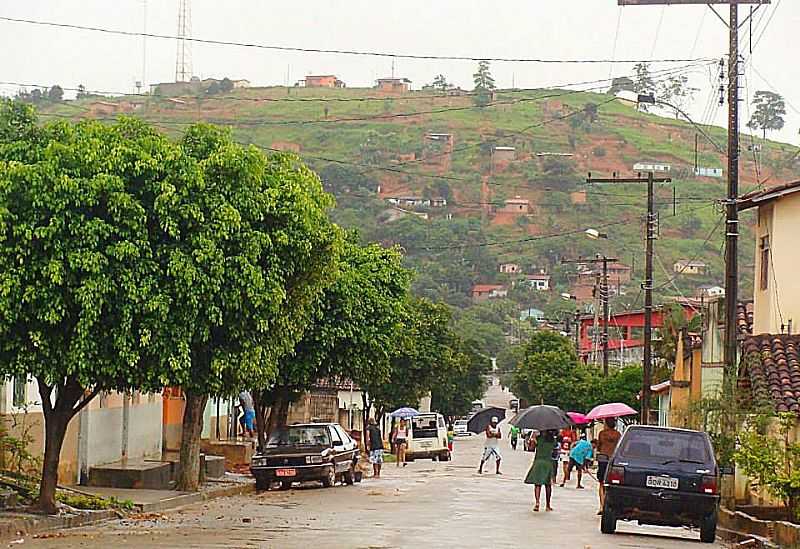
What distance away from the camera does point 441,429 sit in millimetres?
66000

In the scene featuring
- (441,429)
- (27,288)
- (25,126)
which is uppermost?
(25,126)

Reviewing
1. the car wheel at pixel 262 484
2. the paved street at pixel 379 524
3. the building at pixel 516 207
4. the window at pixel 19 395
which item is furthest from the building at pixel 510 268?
the window at pixel 19 395

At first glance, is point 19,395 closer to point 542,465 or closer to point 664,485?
point 542,465

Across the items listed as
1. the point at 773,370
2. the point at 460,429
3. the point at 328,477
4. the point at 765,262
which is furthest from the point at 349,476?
the point at 460,429

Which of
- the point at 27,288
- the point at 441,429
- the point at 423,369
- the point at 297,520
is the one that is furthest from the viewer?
the point at 423,369

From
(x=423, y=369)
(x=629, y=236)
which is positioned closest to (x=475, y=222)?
(x=629, y=236)

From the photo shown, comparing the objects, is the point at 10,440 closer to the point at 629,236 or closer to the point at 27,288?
the point at 27,288

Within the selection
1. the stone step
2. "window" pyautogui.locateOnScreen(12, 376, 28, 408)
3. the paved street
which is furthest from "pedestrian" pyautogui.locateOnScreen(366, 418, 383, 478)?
"window" pyautogui.locateOnScreen(12, 376, 28, 408)

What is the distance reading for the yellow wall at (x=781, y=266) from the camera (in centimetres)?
3145

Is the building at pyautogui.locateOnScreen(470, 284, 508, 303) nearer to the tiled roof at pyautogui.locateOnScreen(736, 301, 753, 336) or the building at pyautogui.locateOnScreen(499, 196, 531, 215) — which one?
the building at pyautogui.locateOnScreen(499, 196, 531, 215)

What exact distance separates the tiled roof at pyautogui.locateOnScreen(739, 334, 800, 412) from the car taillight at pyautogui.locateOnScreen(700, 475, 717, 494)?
4264 millimetres

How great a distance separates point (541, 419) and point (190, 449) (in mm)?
8016

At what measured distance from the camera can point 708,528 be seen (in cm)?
2167

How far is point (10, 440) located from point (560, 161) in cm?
17377
